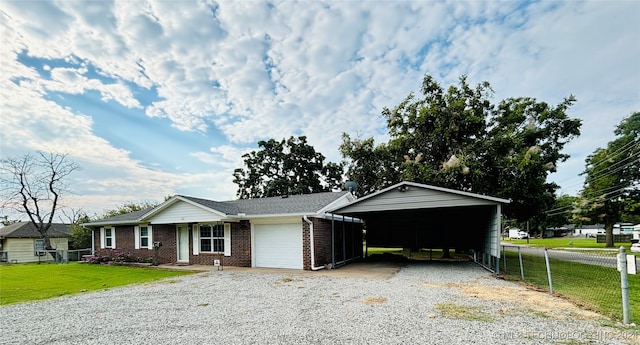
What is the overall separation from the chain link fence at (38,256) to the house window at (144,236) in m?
6.43

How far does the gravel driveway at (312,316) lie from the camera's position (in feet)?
15.2

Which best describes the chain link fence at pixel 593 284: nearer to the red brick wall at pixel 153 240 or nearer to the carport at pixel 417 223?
the carport at pixel 417 223

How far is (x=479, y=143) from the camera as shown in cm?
1641

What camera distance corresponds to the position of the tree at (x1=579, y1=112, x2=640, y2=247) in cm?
2945

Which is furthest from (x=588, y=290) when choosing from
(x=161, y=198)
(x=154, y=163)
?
(x=161, y=198)

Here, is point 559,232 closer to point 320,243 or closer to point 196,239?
point 320,243

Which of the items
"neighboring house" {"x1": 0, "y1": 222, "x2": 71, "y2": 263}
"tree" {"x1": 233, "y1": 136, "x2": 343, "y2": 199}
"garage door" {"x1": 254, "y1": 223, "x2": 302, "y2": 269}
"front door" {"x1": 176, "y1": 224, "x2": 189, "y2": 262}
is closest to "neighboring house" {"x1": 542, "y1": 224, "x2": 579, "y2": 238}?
"tree" {"x1": 233, "y1": 136, "x2": 343, "y2": 199}

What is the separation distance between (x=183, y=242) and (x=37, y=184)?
1495 cm

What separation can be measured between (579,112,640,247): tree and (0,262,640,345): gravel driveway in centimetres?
2971

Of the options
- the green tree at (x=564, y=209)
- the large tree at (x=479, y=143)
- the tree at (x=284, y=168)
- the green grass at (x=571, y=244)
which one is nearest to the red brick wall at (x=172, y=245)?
the large tree at (x=479, y=143)

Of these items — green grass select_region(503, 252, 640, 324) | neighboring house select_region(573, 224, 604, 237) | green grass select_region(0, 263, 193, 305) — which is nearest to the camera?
green grass select_region(503, 252, 640, 324)

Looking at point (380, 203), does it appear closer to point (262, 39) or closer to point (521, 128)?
point (262, 39)

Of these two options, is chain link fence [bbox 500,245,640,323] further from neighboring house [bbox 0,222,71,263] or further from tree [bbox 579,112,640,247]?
neighboring house [bbox 0,222,71,263]

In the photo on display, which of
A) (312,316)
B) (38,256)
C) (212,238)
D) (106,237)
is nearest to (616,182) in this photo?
(212,238)
